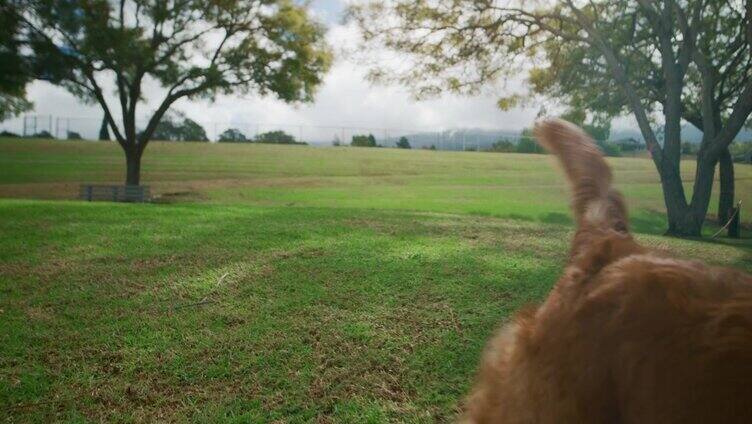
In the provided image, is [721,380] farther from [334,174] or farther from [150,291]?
[334,174]

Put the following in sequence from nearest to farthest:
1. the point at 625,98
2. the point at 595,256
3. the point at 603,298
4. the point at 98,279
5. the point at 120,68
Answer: the point at 603,298
the point at 595,256
the point at 98,279
the point at 625,98
the point at 120,68

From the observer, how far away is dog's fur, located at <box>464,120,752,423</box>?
737mm

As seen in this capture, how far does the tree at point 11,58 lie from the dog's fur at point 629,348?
1905 centimetres

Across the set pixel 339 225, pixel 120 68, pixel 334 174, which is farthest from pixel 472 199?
pixel 120 68

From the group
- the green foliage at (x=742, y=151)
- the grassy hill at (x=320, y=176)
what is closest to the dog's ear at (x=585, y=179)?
the grassy hill at (x=320, y=176)

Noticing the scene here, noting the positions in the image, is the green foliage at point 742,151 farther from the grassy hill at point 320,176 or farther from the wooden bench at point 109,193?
the wooden bench at point 109,193

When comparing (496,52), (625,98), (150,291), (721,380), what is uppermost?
(496,52)

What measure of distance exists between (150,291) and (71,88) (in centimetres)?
1572

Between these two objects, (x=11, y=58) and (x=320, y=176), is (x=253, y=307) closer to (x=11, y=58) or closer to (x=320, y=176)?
(x=320, y=176)

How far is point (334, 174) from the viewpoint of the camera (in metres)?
17.1

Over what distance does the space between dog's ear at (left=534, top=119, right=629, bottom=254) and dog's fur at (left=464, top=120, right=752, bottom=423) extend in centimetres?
8

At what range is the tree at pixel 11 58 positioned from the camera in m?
15.8

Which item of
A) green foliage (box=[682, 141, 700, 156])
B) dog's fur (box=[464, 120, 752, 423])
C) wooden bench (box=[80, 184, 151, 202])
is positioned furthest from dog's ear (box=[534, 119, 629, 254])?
wooden bench (box=[80, 184, 151, 202])

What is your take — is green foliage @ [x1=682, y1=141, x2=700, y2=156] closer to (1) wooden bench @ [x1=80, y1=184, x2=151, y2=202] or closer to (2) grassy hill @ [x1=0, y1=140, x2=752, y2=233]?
(2) grassy hill @ [x1=0, y1=140, x2=752, y2=233]
